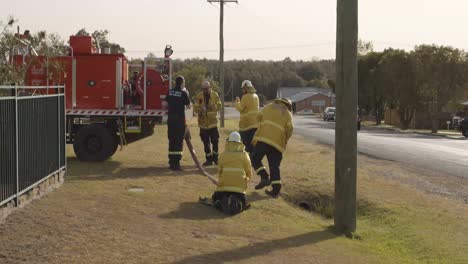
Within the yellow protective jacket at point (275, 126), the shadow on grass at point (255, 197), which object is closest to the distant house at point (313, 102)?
the yellow protective jacket at point (275, 126)

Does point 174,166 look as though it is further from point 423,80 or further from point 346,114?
point 423,80

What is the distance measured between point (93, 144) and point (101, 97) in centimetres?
103

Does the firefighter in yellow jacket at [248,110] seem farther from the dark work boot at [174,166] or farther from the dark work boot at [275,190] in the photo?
the dark work boot at [275,190]

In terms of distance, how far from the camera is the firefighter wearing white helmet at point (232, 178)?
9344 mm

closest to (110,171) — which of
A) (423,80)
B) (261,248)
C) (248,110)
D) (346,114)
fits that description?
(248,110)

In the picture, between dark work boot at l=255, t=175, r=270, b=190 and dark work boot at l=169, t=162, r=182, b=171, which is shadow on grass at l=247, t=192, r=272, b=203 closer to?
dark work boot at l=255, t=175, r=270, b=190

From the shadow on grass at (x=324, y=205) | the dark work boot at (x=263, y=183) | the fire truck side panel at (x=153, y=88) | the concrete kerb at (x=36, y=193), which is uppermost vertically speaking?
the fire truck side panel at (x=153, y=88)

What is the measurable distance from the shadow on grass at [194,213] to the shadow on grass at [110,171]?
2.48m

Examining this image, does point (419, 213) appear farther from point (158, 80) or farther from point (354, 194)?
point (158, 80)

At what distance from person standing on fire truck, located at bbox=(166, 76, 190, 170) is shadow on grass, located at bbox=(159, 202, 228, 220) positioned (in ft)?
11.7

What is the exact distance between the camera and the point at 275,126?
36.5ft

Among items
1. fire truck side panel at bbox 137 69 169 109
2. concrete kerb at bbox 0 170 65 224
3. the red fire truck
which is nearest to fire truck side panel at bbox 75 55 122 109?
the red fire truck

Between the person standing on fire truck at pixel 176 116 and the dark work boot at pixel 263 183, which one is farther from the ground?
the person standing on fire truck at pixel 176 116

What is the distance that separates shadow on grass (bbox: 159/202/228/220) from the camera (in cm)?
887
